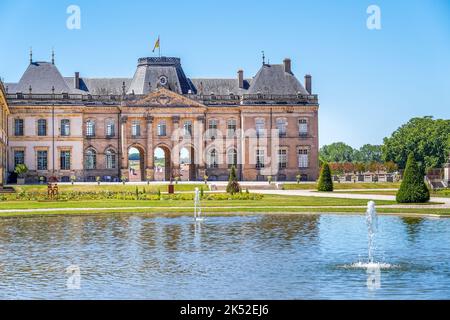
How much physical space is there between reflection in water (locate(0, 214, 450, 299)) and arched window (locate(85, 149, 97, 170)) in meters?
45.8

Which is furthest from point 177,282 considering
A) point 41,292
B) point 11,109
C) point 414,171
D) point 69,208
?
point 11,109

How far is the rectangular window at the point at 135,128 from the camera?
2872 inches

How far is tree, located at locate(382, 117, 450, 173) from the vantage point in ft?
290

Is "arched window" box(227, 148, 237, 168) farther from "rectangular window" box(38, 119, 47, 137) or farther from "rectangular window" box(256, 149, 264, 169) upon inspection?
"rectangular window" box(38, 119, 47, 137)

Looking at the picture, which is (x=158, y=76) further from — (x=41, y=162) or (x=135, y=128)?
(x=41, y=162)

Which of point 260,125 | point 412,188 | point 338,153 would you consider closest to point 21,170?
point 260,125

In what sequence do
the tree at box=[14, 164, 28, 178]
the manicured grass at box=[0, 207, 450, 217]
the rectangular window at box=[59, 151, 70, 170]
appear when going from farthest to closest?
1. the rectangular window at box=[59, 151, 70, 170]
2. the tree at box=[14, 164, 28, 178]
3. the manicured grass at box=[0, 207, 450, 217]

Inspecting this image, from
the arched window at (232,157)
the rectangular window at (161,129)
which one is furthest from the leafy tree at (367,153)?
the rectangular window at (161,129)

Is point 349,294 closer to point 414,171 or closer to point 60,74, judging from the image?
point 414,171

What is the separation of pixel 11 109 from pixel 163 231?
165 feet

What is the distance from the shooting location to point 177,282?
15258mm

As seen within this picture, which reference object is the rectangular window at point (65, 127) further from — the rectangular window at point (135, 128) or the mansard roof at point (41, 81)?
the rectangular window at point (135, 128)

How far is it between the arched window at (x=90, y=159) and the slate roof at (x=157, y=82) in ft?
18.2

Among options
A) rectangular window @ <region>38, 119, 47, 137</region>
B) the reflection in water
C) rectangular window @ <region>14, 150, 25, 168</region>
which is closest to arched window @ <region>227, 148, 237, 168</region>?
rectangular window @ <region>38, 119, 47, 137</region>
